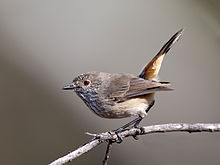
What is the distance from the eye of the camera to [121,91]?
4461 millimetres

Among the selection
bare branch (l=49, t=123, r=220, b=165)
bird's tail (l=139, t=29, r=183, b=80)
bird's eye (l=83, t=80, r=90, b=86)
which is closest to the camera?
bare branch (l=49, t=123, r=220, b=165)

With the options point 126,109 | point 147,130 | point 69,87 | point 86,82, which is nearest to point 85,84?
point 86,82

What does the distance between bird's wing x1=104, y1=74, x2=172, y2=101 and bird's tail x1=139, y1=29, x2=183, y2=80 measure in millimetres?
154

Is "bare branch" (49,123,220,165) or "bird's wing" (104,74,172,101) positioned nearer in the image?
"bare branch" (49,123,220,165)

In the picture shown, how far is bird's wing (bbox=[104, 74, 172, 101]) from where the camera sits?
14.0ft

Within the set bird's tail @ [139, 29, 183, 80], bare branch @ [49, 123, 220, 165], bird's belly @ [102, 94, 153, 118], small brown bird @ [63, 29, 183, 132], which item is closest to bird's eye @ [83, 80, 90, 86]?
small brown bird @ [63, 29, 183, 132]

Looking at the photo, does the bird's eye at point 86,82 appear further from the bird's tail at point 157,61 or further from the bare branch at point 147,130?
the bare branch at point 147,130

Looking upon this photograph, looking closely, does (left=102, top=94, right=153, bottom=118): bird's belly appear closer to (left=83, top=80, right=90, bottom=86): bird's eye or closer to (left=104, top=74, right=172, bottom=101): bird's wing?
(left=104, top=74, right=172, bottom=101): bird's wing

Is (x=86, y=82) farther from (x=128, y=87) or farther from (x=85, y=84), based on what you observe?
(x=128, y=87)

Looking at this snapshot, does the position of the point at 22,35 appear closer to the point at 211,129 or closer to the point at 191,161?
the point at 191,161

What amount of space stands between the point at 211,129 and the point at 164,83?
107cm

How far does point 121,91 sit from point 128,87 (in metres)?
0.10

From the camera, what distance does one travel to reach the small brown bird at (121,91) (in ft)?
14.0

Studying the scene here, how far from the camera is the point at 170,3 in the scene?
665cm
